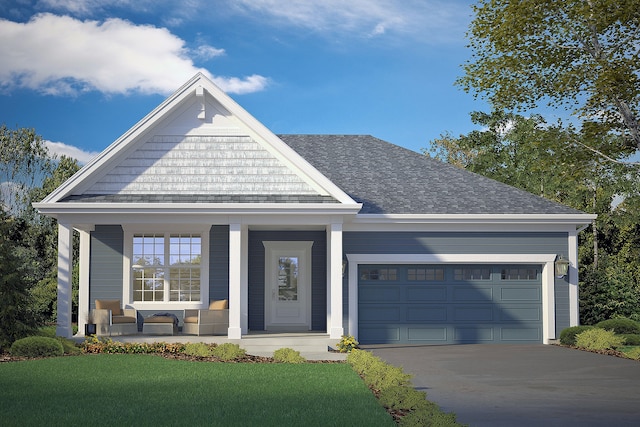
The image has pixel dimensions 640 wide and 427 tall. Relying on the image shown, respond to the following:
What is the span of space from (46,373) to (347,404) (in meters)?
5.66

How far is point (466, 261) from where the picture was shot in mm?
18562

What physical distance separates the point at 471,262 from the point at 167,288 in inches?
308

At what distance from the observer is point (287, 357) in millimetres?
14336

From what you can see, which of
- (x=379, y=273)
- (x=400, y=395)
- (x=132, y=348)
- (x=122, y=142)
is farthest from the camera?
(x=379, y=273)

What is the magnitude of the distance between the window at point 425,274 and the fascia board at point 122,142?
711cm

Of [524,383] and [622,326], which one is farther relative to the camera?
[622,326]

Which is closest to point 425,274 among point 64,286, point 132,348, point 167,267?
point 167,267

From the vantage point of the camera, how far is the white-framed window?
18.8m

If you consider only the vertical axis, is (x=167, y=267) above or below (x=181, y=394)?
above

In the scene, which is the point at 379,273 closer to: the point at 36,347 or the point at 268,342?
the point at 268,342

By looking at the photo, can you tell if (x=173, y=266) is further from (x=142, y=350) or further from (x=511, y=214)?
(x=511, y=214)

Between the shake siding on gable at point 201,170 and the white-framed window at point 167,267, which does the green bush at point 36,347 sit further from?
the white-framed window at point 167,267

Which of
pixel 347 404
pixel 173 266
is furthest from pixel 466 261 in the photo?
pixel 347 404

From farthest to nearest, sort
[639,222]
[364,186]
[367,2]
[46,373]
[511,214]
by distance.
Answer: [639,222] < [367,2] < [364,186] < [511,214] < [46,373]
